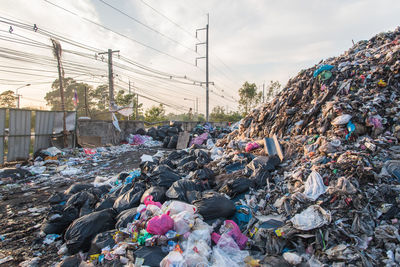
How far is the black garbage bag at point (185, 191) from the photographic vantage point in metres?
2.81

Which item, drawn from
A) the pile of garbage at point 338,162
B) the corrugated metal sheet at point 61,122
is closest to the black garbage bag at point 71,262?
the pile of garbage at point 338,162

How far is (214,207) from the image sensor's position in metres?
2.42

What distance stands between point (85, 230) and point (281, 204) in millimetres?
2325

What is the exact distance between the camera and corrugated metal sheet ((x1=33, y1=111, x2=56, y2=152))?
7207 mm

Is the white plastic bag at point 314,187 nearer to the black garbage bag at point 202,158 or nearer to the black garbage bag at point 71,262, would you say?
the black garbage bag at point 202,158

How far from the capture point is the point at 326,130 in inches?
159

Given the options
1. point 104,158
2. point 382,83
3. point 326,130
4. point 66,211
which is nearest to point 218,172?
point 326,130

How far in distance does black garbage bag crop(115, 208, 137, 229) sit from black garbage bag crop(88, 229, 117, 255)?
165 mm

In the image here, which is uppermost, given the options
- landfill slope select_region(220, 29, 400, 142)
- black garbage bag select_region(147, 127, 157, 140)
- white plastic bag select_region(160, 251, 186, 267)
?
landfill slope select_region(220, 29, 400, 142)

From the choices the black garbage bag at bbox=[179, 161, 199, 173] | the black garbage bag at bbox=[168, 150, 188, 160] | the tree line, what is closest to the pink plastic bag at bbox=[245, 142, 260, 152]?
the black garbage bag at bbox=[179, 161, 199, 173]

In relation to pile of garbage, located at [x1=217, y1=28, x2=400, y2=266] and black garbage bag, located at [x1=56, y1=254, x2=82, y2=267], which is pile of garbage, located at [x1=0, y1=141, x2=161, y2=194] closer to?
black garbage bag, located at [x1=56, y1=254, x2=82, y2=267]

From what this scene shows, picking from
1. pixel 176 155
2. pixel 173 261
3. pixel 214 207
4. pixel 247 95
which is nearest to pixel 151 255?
pixel 173 261

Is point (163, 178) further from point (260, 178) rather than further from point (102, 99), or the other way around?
point (102, 99)

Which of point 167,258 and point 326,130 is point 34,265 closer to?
point 167,258
